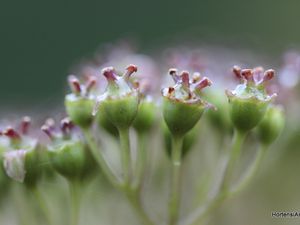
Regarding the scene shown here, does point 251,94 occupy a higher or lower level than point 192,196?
higher

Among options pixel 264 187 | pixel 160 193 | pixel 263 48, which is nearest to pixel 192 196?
pixel 160 193

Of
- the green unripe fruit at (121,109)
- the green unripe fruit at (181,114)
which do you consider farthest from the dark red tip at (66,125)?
the green unripe fruit at (181,114)

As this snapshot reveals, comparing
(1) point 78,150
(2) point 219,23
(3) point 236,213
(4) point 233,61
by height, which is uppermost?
(2) point 219,23

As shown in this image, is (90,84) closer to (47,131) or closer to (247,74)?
(47,131)

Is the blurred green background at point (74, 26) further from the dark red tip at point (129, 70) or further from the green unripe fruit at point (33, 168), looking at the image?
the dark red tip at point (129, 70)

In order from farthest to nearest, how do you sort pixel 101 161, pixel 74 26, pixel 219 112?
pixel 74 26 < pixel 219 112 < pixel 101 161

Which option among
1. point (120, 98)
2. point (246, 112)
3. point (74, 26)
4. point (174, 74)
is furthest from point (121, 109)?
point (74, 26)

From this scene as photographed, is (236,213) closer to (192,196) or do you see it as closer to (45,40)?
(192,196)
